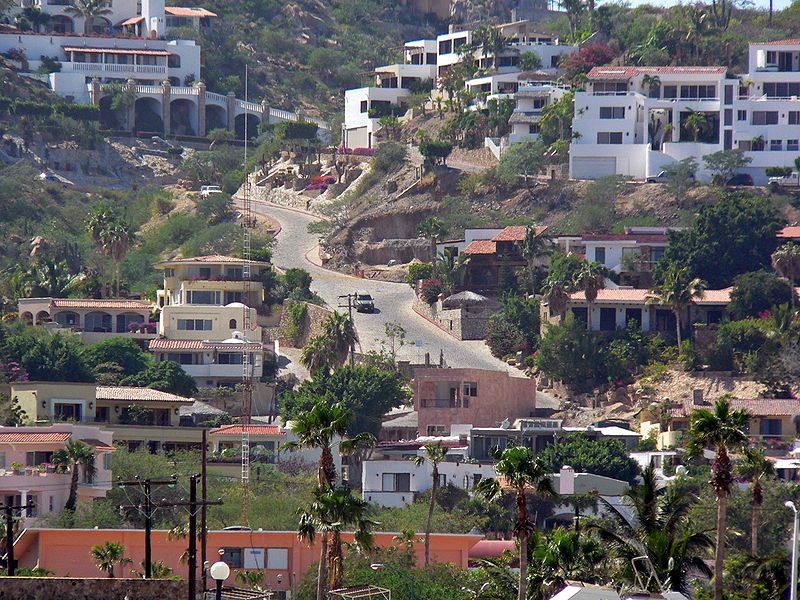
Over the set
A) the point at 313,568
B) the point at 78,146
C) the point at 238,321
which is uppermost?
the point at 78,146

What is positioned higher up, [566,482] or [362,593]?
[566,482]

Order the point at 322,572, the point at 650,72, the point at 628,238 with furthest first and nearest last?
1. the point at 650,72
2. the point at 628,238
3. the point at 322,572

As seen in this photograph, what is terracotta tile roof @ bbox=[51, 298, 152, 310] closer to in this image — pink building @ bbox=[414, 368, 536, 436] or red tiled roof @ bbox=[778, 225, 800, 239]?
pink building @ bbox=[414, 368, 536, 436]

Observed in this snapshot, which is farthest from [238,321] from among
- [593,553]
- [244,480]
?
[593,553]

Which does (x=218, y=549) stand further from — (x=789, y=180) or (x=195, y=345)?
(x=789, y=180)

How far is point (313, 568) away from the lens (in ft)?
269

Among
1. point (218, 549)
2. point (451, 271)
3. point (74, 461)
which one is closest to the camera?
point (218, 549)

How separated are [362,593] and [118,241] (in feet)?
229

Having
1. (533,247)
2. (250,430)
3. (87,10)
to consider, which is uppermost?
(87,10)

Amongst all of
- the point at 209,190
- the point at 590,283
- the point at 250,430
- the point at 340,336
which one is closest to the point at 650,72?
the point at 590,283

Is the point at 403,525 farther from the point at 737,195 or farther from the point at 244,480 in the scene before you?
the point at 737,195

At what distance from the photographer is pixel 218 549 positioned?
281 feet

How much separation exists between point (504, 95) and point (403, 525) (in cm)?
7058

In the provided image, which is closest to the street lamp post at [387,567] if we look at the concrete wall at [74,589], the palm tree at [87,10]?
the concrete wall at [74,589]
